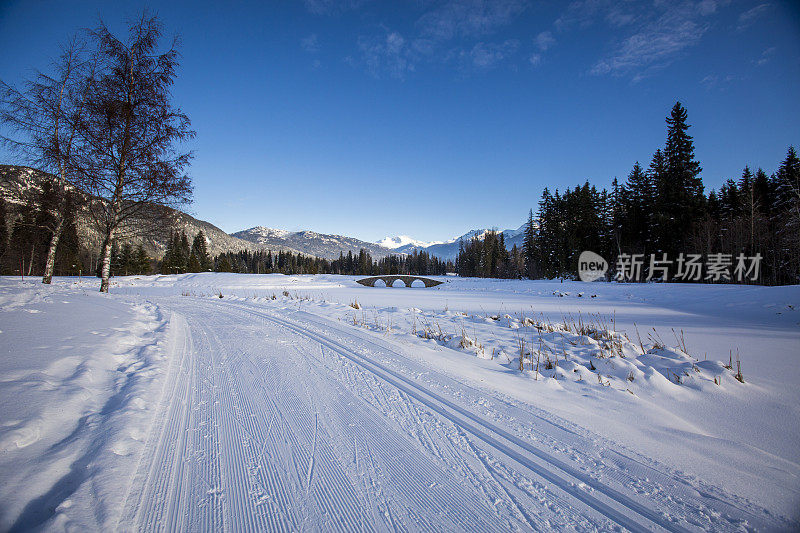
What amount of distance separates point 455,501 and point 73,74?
1585cm

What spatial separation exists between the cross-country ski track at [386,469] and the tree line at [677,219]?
24.9 meters

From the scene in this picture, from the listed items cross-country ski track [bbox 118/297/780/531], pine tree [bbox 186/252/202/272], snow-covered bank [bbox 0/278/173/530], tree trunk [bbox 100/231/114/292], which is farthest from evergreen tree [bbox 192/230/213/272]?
cross-country ski track [bbox 118/297/780/531]

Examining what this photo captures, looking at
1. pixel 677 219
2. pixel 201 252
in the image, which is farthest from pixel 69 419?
pixel 201 252

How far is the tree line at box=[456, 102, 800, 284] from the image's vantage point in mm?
22713

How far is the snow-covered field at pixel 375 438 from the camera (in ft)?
4.59

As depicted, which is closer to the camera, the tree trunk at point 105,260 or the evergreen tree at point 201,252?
the tree trunk at point 105,260

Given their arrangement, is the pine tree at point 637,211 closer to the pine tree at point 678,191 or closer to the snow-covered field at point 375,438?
the pine tree at point 678,191

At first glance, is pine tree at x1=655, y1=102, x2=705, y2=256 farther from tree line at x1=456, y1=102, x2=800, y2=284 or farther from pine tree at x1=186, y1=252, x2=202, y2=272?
pine tree at x1=186, y1=252, x2=202, y2=272

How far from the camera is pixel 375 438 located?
205 centimetres

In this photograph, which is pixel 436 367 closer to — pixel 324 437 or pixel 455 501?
pixel 324 437

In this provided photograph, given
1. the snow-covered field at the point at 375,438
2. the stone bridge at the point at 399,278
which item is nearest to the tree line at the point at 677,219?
the stone bridge at the point at 399,278

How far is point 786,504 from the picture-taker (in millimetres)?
1504

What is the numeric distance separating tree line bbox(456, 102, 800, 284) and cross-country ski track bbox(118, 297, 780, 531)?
81.7ft

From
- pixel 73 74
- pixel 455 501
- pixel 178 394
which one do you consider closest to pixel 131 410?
pixel 178 394
